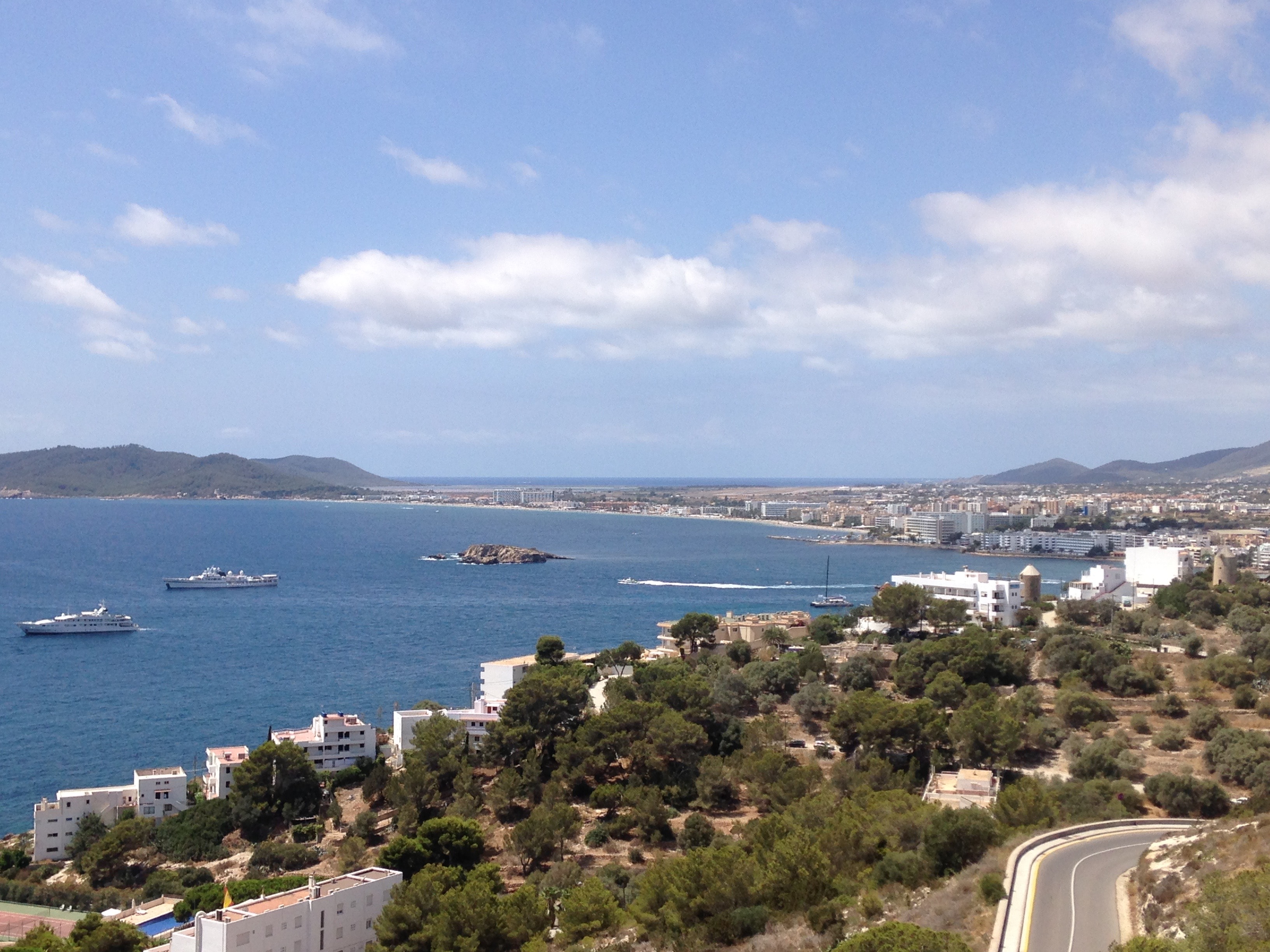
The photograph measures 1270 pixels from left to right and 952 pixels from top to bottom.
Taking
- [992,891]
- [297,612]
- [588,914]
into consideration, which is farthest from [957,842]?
[297,612]

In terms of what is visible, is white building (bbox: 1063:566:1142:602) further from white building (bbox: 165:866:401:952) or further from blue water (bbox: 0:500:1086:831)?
white building (bbox: 165:866:401:952)

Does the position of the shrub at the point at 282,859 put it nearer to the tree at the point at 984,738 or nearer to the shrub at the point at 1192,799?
the tree at the point at 984,738

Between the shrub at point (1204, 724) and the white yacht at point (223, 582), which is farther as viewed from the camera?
the white yacht at point (223, 582)

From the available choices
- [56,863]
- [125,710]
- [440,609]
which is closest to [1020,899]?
[56,863]

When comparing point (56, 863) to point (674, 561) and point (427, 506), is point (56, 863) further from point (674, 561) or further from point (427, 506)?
point (427, 506)

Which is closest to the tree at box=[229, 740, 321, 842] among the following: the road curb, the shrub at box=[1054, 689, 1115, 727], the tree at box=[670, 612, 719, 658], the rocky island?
the tree at box=[670, 612, 719, 658]

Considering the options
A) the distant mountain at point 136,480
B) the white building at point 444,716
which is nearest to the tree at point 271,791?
the white building at point 444,716

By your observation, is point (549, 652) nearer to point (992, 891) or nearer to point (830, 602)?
point (992, 891)
